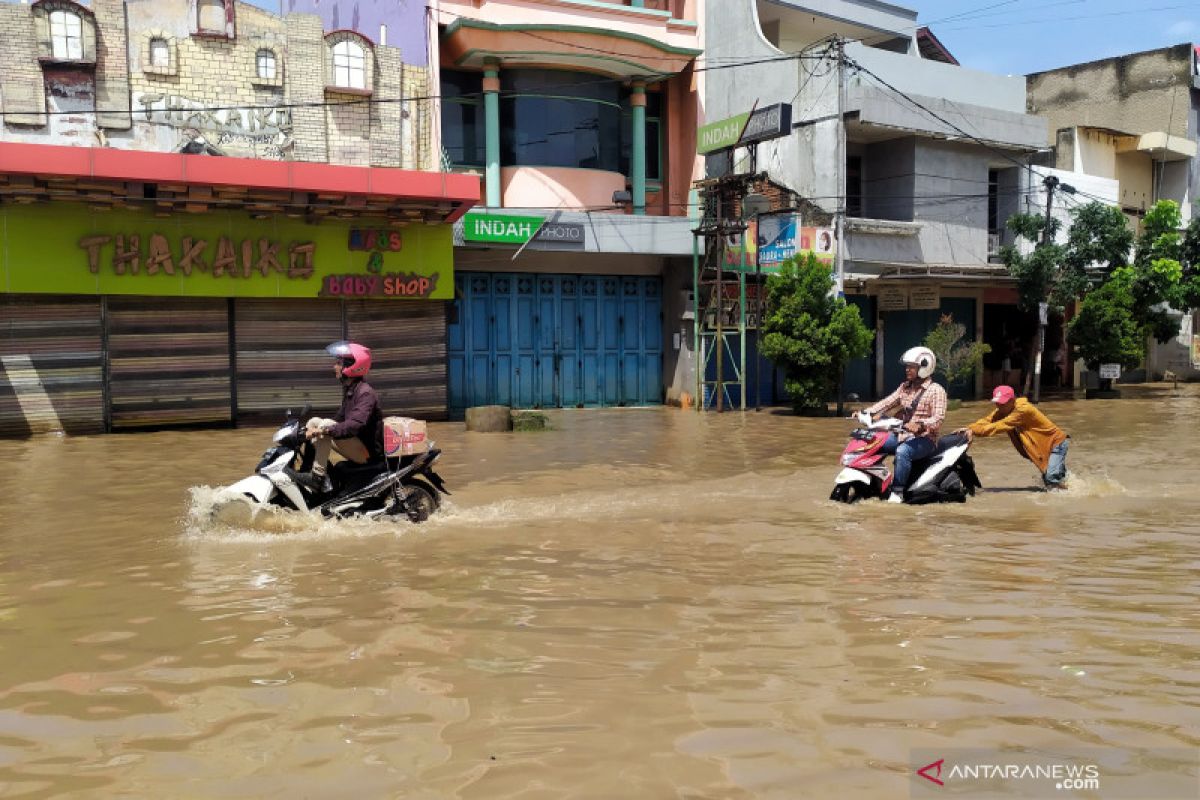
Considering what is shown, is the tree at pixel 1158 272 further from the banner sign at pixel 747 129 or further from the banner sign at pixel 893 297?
the banner sign at pixel 747 129

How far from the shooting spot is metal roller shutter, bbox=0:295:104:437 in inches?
620

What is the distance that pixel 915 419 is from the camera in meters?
8.91

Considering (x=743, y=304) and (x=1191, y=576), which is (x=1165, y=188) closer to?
(x=743, y=304)

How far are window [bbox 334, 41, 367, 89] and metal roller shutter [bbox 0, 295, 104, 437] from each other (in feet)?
20.3

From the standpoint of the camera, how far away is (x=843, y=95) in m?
22.5

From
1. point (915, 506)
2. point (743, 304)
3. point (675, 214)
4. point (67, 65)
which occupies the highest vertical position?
point (67, 65)

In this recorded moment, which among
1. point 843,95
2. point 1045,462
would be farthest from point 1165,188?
point 1045,462

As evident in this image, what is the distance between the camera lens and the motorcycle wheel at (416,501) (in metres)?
7.55

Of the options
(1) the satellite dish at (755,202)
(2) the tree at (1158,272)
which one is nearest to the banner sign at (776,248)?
(1) the satellite dish at (755,202)

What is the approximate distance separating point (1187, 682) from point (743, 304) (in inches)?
685

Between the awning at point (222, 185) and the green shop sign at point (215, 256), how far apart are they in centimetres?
33

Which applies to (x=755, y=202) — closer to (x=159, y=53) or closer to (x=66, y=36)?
(x=159, y=53)

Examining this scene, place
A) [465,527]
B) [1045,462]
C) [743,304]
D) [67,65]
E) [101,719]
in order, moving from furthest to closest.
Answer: [743,304] → [67,65] → [1045,462] → [465,527] → [101,719]

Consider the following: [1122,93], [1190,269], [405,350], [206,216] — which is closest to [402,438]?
[206,216]
